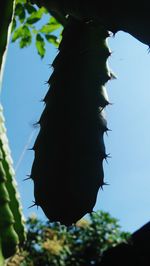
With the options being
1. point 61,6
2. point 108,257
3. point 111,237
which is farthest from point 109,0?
point 111,237

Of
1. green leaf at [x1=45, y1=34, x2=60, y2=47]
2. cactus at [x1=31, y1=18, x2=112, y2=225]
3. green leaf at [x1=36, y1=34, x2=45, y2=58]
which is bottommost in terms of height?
cactus at [x1=31, y1=18, x2=112, y2=225]

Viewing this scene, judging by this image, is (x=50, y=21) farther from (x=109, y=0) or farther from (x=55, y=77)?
(x=109, y=0)

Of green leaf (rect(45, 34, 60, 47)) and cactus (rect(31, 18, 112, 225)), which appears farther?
green leaf (rect(45, 34, 60, 47))

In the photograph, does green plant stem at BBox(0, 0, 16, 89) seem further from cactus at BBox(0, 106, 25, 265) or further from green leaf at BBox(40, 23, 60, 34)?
green leaf at BBox(40, 23, 60, 34)

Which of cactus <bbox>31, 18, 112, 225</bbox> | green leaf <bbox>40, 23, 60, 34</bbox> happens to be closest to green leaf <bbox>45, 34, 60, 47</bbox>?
green leaf <bbox>40, 23, 60, 34</bbox>

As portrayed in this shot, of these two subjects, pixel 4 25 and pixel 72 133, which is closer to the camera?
pixel 4 25

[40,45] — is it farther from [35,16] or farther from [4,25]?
[4,25]

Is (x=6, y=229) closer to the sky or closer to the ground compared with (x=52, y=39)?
closer to the ground

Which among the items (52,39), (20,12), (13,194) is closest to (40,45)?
(52,39)
